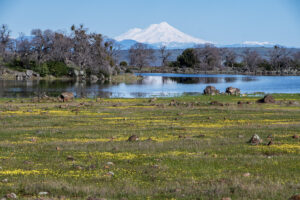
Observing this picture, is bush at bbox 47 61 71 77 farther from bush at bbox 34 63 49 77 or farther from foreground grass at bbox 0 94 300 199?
foreground grass at bbox 0 94 300 199

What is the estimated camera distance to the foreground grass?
473 inches

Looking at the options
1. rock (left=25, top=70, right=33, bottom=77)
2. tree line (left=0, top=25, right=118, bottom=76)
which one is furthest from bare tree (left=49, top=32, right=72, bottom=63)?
rock (left=25, top=70, right=33, bottom=77)

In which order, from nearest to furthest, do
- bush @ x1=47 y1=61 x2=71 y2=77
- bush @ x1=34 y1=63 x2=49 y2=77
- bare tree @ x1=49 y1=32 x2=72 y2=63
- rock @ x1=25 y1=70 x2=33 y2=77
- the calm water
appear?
the calm water, rock @ x1=25 y1=70 x2=33 y2=77, bush @ x1=34 y1=63 x2=49 y2=77, bush @ x1=47 y1=61 x2=71 y2=77, bare tree @ x1=49 y1=32 x2=72 y2=63

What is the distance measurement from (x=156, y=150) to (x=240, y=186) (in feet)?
22.3

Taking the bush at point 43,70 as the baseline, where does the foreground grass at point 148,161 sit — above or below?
below

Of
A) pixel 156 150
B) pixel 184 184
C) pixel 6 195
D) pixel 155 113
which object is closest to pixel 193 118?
pixel 155 113

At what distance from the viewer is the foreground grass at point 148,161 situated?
12.0 meters

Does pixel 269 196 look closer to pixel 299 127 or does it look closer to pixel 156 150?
pixel 156 150

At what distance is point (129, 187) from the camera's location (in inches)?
486

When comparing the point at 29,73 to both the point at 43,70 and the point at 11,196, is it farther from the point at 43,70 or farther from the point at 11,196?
the point at 11,196

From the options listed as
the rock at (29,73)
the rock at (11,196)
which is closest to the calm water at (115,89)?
the rock at (29,73)

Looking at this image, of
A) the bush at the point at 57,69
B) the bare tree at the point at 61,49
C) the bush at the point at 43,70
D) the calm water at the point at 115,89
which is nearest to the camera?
the calm water at the point at 115,89

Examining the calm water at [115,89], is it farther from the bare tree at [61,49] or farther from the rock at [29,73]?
the bare tree at [61,49]

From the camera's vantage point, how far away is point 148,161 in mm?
16156
